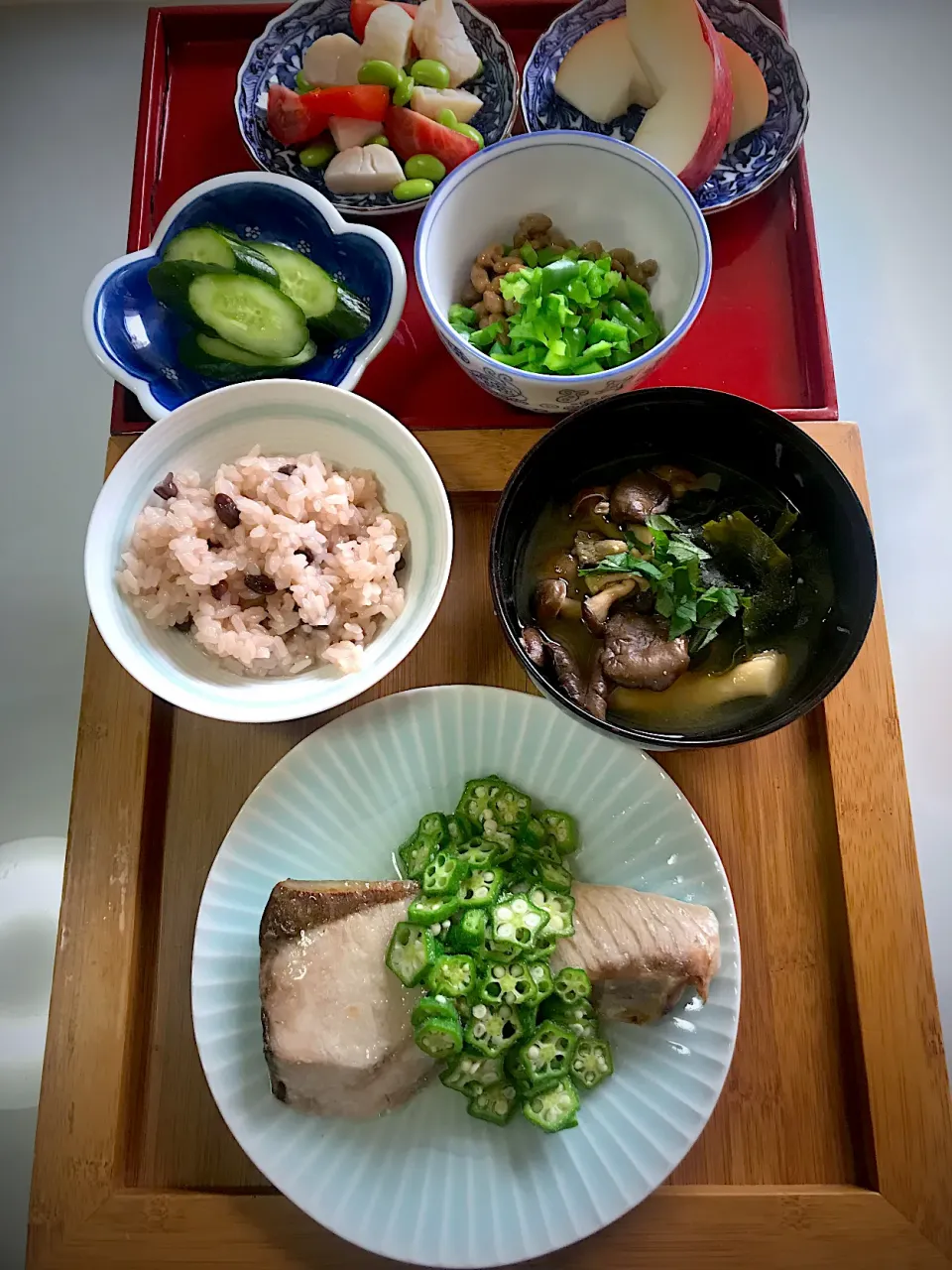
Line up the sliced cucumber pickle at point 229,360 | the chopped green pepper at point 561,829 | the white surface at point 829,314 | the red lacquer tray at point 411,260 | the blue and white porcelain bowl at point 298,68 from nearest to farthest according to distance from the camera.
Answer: the chopped green pepper at point 561,829, the sliced cucumber pickle at point 229,360, the red lacquer tray at point 411,260, the blue and white porcelain bowl at point 298,68, the white surface at point 829,314

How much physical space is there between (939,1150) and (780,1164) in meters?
0.22

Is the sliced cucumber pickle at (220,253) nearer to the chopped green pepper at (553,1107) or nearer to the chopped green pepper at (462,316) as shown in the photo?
the chopped green pepper at (462,316)

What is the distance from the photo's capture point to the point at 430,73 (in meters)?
1.69

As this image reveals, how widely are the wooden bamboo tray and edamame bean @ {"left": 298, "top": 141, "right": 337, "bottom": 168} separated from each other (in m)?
0.61

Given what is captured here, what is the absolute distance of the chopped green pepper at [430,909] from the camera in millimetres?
1281

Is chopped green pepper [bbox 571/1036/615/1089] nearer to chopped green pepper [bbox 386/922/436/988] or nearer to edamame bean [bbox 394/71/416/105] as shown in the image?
chopped green pepper [bbox 386/922/436/988]

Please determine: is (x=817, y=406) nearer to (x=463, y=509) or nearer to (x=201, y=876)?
(x=463, y=509)

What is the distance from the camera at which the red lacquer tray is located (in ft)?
5.29

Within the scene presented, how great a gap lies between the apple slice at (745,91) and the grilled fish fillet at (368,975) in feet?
4.51

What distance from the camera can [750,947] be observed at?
1.39 metres

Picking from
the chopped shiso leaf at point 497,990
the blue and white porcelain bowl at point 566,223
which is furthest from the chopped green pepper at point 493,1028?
the blue and white porcelain bowl at point 566,223

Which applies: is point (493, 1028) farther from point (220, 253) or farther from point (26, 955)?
point (220, 253)

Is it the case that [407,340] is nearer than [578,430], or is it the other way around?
[578,430]

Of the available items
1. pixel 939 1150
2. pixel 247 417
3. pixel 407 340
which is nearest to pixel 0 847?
pixel 247 417
